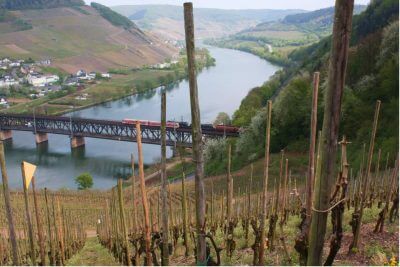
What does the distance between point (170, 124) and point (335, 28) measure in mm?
29326

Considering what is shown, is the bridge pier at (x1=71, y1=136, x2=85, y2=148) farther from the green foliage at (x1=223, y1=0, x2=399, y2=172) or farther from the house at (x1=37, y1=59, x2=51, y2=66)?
the house at (x1=37, y1=59, x2=51, y2=66)

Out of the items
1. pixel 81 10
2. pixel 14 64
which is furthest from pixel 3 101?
pixel 81 10

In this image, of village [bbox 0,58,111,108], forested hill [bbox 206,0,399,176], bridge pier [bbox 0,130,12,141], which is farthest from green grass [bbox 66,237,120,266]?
village [bbox 0,58,111,108]

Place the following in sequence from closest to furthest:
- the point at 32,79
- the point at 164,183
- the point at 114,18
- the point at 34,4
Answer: the point at 164,183
the point at 32,79
the point at 34,4
the point at 114,18

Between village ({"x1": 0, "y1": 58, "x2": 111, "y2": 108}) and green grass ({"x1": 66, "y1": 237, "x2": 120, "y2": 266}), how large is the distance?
4932 centimetres

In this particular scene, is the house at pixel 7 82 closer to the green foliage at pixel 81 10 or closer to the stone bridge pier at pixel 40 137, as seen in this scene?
the stone bridge pier at pixel 40 137

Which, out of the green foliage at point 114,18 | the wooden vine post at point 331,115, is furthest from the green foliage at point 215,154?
the green foliage at point 114,18

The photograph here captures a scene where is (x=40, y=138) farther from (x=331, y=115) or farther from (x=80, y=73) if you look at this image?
(x=331, y=115)

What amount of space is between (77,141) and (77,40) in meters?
61.1

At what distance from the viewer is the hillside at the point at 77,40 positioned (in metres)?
80.9

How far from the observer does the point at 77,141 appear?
37.9m

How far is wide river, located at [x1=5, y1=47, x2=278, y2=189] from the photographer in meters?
30.8

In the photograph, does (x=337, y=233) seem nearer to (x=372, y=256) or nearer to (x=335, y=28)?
(x=335, y=28)

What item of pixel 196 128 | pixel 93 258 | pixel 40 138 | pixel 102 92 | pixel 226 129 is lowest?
pixel 40 138
